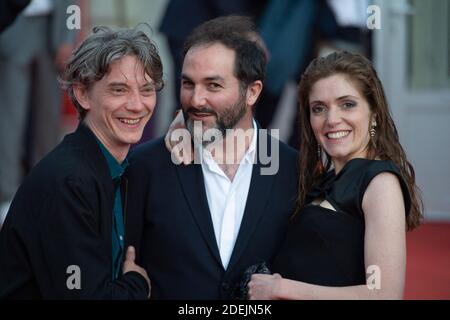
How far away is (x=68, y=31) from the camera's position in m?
6.04

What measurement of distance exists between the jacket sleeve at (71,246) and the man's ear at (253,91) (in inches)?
33.0

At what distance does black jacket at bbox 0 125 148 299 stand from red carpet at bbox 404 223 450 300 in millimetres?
2131

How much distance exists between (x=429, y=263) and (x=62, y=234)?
2959 mm

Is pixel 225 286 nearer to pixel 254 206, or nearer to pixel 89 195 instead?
pixel 254 206

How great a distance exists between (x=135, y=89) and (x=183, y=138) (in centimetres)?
33

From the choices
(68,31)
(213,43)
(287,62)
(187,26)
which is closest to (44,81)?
(68,31)

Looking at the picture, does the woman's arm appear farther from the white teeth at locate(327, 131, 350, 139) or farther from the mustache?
the mustache

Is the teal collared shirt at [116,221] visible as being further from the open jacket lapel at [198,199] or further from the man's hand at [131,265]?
the open jacket lapel at [198,199]

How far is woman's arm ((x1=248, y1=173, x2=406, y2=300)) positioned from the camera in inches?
104

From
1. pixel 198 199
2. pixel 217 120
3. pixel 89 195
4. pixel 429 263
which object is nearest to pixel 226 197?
pixel 198 199

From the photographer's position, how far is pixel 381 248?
2.65 meters

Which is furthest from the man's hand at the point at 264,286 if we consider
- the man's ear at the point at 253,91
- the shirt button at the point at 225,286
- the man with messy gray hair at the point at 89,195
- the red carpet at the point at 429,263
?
the red carpet at the point at 429,263

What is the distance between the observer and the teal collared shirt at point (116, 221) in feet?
9.41

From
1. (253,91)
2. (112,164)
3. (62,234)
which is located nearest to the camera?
(62,234)
